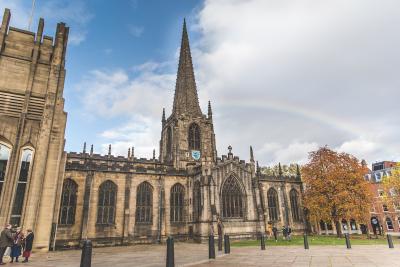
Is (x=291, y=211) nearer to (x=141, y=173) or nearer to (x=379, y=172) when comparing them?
(x=141, y=173)

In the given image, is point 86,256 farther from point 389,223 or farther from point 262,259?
point 389,223

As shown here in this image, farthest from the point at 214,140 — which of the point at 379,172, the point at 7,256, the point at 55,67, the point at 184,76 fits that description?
the point at 379,172

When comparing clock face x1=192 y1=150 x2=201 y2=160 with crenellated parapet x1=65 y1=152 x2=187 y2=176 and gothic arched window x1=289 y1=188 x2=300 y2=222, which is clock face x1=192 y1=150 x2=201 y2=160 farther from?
gothic arched window x1=289 y1=188 x2=300 y2=222

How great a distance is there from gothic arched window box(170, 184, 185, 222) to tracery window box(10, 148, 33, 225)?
16.3 meters

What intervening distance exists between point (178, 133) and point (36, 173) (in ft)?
79.5

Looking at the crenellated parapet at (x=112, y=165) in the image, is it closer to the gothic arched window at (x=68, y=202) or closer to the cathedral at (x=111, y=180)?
the cathedral at (x=111, y=180)

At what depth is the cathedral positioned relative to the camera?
1662 centimetres

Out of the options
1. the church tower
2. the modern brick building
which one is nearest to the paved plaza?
the church tower

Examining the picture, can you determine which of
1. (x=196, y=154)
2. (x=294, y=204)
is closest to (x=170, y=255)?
(x=196, y=154)

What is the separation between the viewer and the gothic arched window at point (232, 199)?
29219 mm

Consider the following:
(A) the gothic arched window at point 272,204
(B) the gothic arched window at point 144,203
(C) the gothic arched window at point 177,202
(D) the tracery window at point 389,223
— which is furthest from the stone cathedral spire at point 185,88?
(D) the tracery window at point 389,223

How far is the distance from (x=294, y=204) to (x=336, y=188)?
305 inches

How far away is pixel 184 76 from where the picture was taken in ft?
153

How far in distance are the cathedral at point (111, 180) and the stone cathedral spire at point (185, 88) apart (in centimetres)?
20
